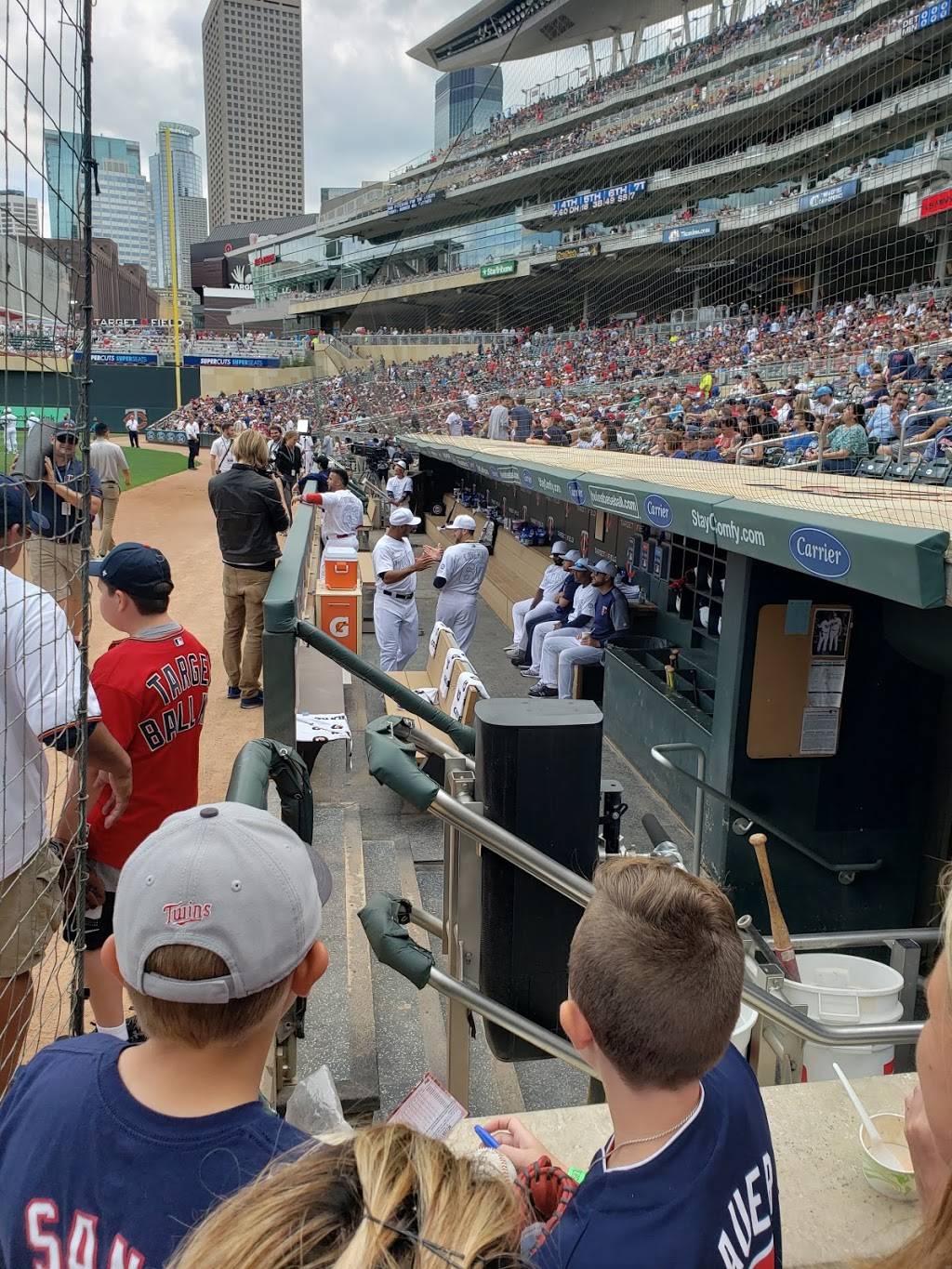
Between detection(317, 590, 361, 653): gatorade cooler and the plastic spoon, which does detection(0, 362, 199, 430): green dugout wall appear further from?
the plastic spoon

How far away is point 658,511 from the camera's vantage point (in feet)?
20.7

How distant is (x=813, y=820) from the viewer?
584cm

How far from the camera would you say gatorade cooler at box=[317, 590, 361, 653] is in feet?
26.1

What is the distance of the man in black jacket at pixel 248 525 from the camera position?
6.00m

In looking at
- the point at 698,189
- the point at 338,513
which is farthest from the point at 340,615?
the point at 698,189

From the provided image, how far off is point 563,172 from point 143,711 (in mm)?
54301

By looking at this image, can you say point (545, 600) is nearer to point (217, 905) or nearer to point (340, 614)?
point (340, 614)

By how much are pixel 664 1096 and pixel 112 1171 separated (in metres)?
0.74

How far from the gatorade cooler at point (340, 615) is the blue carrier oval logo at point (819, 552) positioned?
169 inches

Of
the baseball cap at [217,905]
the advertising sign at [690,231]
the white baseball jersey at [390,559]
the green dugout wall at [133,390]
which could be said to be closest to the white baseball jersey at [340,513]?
the white baseball jersey at [390,559]

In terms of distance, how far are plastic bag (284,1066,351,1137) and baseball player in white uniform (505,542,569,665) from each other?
8.71 metres

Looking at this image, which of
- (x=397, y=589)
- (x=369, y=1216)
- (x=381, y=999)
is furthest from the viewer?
(x=397, y=589)

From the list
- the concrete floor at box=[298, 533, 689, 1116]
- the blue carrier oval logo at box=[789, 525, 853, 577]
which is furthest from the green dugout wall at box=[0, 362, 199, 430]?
the blue carrier oval logo at box=[789, 525, 853, 577]

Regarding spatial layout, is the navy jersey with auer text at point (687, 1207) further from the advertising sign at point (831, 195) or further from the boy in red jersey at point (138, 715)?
the advertising sign at point (831, 195)
